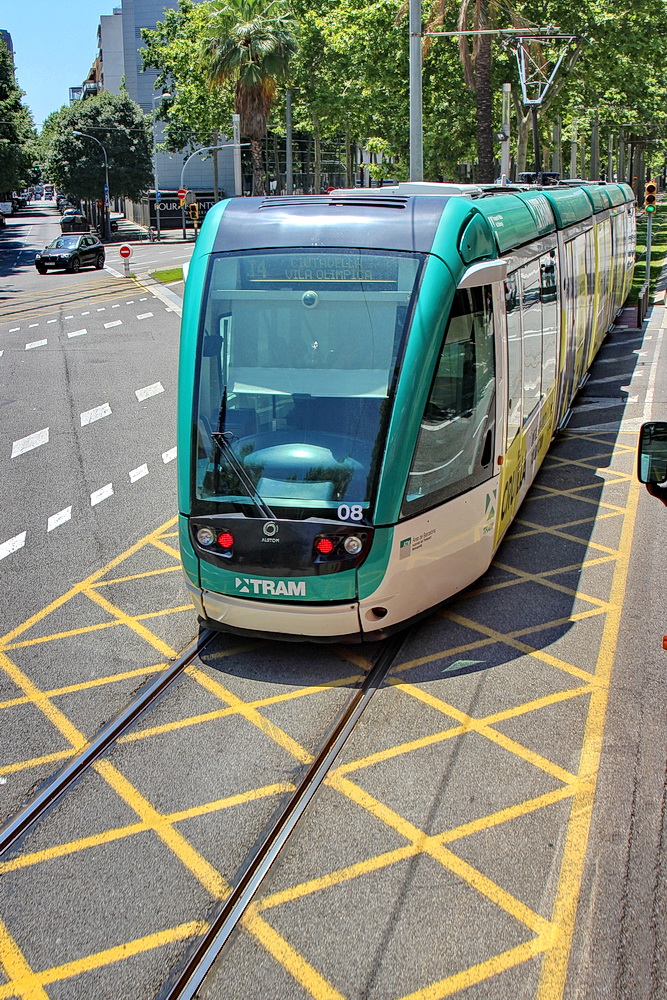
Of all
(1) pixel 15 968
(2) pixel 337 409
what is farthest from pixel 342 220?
(1) pixel 15 968

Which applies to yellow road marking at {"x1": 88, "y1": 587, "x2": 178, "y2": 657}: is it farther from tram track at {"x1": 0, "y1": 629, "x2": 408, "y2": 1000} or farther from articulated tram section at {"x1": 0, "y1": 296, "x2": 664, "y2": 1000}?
tram track at {"x1": 0, "y1": 629, "x2": 408, "y2": 1000}

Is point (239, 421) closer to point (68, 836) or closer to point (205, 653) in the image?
point (205, 653)

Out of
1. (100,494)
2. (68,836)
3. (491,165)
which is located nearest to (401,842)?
(68,836)

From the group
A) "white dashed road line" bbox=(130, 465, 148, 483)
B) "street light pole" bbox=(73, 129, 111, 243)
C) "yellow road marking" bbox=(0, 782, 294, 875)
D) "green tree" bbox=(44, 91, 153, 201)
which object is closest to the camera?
"yellow road marking" bbox=(0, 782, 294, 875)

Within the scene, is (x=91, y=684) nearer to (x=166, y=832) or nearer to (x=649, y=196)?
(x=166, y=832)

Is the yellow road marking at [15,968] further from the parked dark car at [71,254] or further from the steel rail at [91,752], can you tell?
the parked dark car at [71,254]

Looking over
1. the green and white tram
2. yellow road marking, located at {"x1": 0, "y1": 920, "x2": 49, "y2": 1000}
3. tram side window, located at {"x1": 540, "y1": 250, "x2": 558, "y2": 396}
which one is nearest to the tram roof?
the green and white tram

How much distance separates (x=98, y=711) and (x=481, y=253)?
416 centimetres

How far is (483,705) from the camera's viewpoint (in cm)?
639

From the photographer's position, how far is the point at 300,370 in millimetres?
6855

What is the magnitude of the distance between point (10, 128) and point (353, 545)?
157 feet

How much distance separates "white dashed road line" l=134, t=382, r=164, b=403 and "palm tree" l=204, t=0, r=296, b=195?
2552 cm

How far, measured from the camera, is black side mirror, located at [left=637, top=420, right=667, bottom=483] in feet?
14.5

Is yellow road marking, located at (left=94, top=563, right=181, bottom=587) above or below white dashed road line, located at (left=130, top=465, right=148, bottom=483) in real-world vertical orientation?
below
